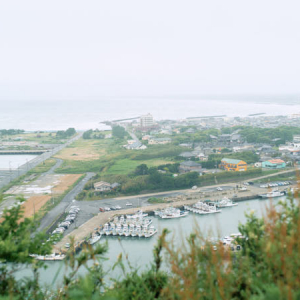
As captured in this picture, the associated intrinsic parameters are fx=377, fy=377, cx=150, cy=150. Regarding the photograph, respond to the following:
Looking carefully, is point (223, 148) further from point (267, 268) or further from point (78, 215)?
point (267, 268)

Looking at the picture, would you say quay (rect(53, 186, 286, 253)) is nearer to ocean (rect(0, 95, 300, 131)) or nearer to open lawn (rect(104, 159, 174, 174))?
open lawn (rect(104, 159, 174, 174))

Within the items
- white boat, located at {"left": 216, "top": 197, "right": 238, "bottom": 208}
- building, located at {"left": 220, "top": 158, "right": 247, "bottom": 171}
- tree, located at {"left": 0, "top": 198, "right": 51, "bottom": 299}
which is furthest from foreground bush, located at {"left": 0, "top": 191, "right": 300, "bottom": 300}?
building, located at {"left": 220, "top": 158, "right": 247, "bottom": 171}

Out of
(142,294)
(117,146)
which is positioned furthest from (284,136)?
(142,294)

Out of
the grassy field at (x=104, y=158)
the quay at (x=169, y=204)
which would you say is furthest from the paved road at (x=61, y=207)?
the grassy field at (x=104, y=158)

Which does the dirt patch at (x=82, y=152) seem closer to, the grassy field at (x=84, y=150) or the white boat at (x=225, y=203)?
the grassy field at (x=84, y=150)

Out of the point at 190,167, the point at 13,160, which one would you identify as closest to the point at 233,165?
the point at 190,167

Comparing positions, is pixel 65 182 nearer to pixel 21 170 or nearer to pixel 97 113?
pixel 21 170
